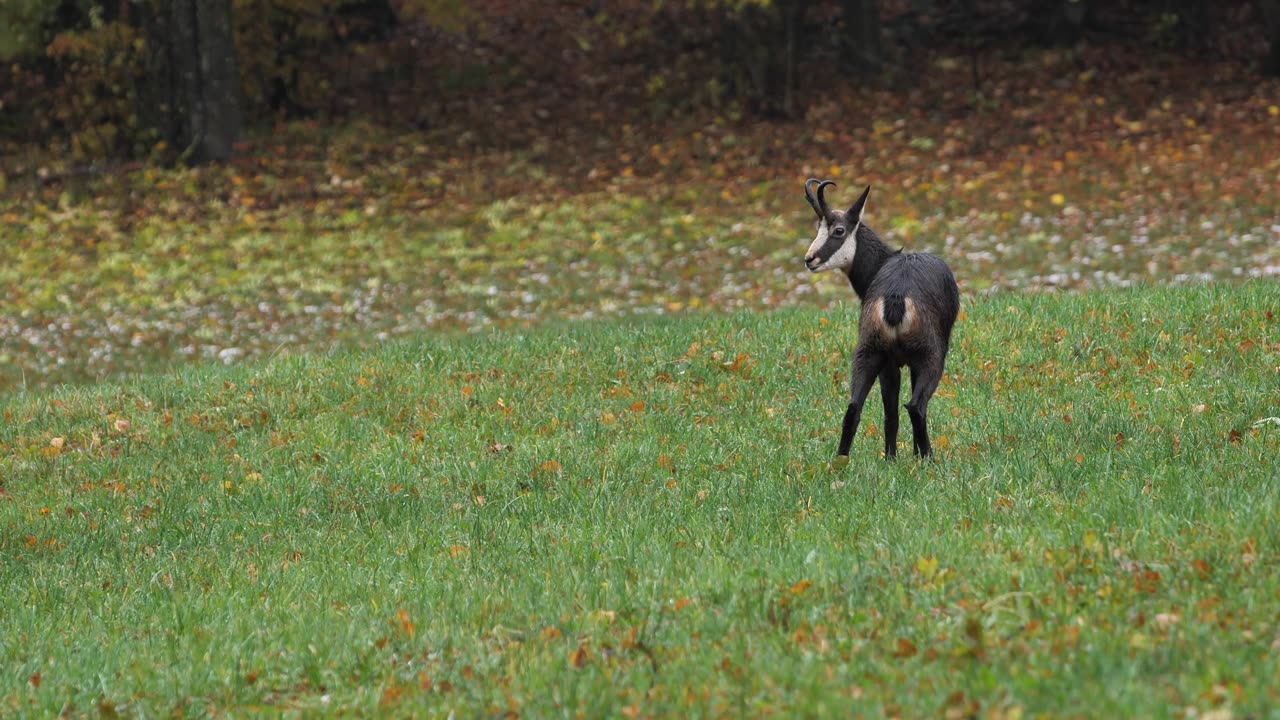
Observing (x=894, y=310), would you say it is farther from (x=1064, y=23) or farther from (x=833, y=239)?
(x=1064, y=23)

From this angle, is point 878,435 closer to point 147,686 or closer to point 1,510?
point 147,686

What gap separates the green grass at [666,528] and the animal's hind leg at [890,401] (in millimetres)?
134

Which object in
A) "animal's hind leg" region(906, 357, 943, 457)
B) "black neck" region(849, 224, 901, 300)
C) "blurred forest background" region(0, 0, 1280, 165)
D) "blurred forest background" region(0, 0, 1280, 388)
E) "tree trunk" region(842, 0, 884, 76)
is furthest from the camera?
"tree trunk" region(842, 0, 884, 76)

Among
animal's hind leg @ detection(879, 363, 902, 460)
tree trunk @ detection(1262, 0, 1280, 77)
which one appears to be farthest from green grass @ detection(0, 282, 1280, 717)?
tree trunk @ detection(1262, 0, 1280, 77)

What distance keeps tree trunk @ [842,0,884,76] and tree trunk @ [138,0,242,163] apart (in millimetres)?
12267

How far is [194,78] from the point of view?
2430cm

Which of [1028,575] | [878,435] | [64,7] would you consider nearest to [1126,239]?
[878,435]

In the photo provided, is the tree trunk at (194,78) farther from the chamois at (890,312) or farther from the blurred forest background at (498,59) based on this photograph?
the chamois at (890,312)

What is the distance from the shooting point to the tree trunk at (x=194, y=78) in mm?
23844

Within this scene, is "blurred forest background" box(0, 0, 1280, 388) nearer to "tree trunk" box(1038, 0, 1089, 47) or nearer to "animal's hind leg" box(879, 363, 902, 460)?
"tree trunk" box(1038, 0, 1089, 47)

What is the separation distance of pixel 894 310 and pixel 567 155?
60.9 ft

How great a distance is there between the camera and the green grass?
479 cm

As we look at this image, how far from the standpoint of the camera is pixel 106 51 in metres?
26.3

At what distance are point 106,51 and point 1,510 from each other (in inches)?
766
